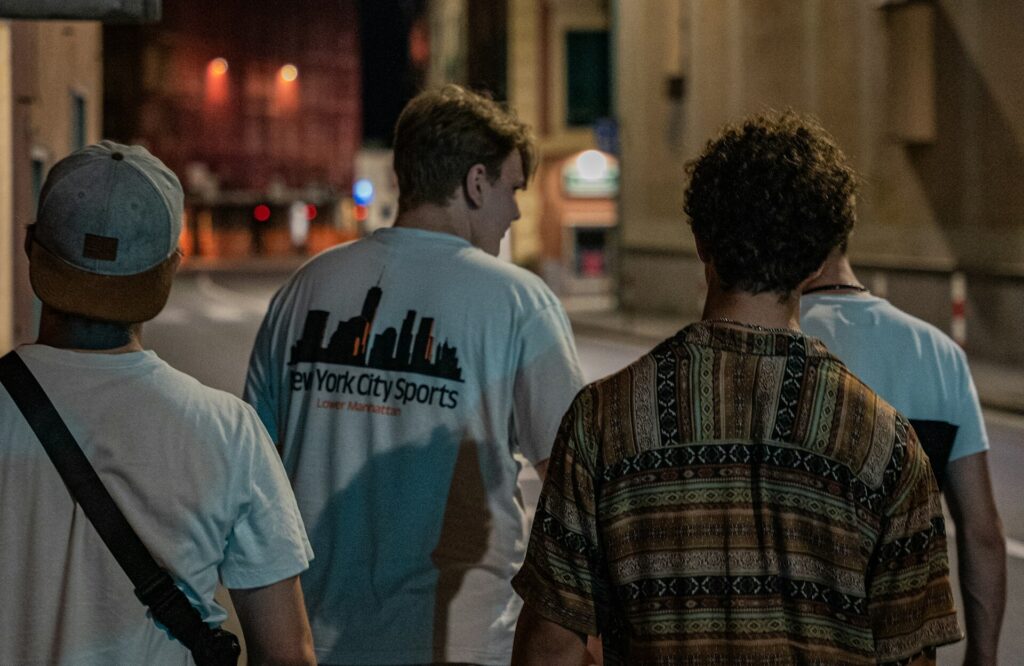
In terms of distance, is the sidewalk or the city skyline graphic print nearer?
the city skyline graphic print

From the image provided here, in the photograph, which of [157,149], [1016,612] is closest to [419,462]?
[1016,612]

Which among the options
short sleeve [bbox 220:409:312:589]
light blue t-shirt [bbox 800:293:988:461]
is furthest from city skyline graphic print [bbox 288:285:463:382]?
short sleeve [bbox 220:409:312:589]

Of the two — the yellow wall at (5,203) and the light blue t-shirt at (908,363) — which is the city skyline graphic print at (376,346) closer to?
the light blue t-shirt at (908,363)

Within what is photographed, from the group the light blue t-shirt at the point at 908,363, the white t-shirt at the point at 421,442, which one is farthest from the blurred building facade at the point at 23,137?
the light blue t-shirt at the point at 908,363

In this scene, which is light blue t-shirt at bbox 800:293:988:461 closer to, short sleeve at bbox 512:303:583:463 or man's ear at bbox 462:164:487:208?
short sleeve at bbox 512:303:583:463

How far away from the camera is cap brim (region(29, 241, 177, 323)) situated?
2.22 metres

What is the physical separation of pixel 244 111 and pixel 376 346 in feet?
305

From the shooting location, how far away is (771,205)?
88.7 inches

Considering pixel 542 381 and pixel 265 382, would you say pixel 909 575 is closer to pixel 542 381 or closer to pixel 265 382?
pixel 542 381

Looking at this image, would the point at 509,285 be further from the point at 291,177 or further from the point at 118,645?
the point at 291,177

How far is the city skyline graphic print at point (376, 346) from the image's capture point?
3.30 meters

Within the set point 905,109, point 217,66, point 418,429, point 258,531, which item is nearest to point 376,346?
point 418,429

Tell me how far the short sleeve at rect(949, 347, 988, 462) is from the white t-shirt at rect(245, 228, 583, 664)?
880 mm

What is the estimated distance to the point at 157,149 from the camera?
8944 centimetres
